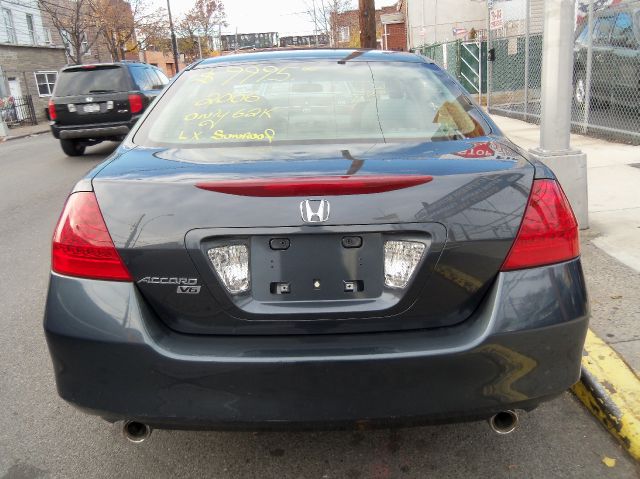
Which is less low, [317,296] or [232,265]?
[232,265]

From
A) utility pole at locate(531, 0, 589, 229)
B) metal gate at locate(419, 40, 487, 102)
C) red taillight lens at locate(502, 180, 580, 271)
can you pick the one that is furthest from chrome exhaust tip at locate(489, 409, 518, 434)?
metal gate at locate(419, 40, 487, 102)

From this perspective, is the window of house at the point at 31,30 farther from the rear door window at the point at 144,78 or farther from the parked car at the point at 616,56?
the parked car at the point at 616,56

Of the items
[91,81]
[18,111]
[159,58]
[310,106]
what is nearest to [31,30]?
[18,111]

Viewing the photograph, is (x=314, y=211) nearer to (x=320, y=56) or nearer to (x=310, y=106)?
(x=310, y=106)

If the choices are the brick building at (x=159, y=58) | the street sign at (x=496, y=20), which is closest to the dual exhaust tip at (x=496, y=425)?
the street sign at (x=496, y=20)

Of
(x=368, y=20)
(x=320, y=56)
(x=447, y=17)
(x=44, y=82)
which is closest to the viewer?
(x=320, y=56)

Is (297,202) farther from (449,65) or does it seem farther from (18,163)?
(449,65)

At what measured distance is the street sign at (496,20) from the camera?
43.9 feet

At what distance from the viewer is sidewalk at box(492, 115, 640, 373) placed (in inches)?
131

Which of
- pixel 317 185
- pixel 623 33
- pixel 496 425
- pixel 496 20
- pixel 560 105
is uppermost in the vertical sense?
pixel 496 20

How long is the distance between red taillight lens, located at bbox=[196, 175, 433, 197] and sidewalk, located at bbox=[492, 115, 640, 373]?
1.80 m

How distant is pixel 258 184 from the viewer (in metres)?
1.94

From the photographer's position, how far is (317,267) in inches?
75.8

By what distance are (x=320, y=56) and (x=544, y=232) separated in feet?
5.31
